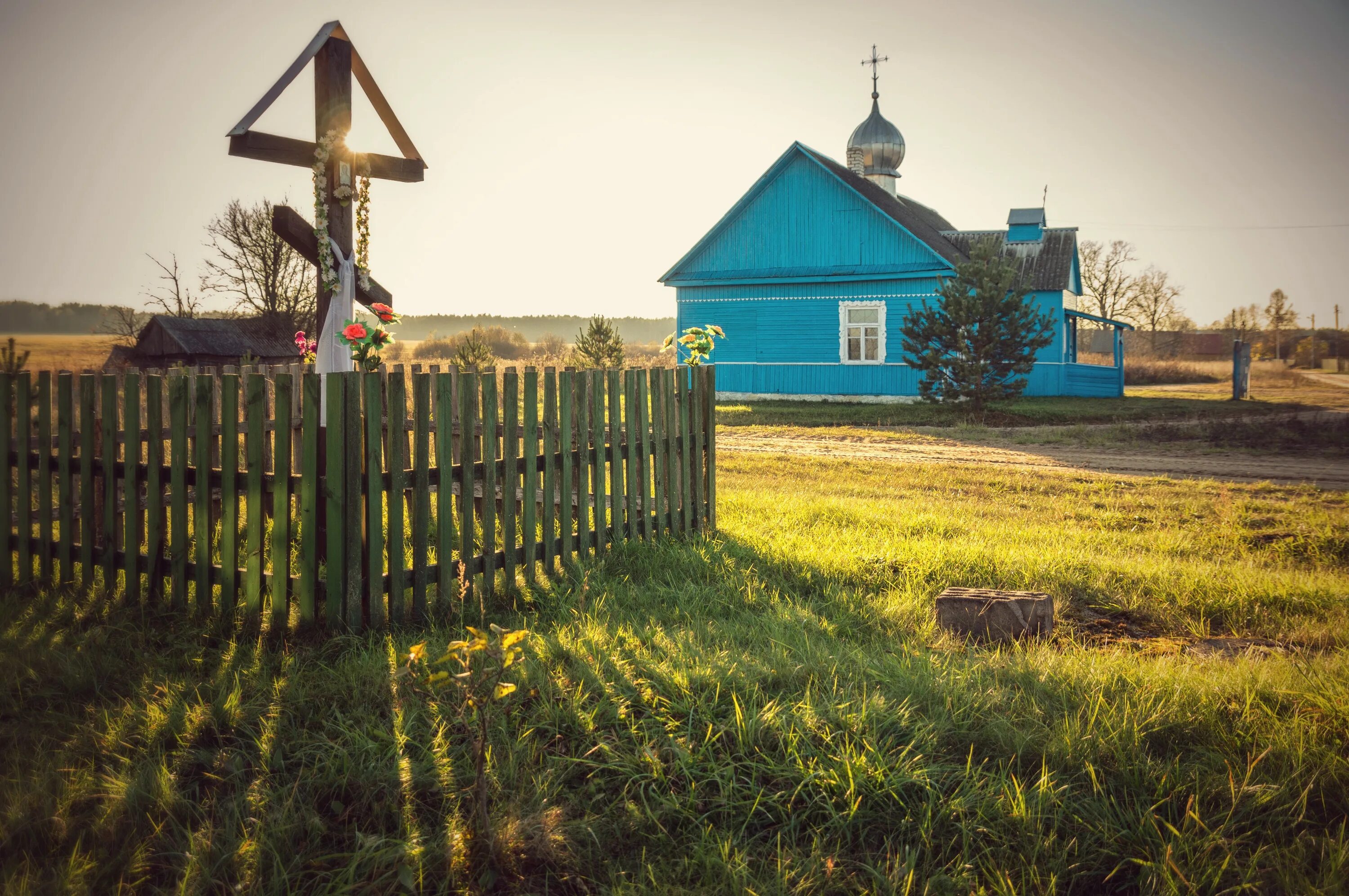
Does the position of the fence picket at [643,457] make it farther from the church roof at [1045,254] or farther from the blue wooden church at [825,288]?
the church roof at [1045,254]

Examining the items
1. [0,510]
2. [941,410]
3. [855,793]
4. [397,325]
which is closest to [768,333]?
[941,410]

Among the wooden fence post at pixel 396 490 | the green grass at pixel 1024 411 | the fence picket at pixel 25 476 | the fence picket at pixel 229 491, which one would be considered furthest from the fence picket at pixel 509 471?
the green grass at pixel 1024 411

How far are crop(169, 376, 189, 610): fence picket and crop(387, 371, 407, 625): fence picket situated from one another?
3.60 feet

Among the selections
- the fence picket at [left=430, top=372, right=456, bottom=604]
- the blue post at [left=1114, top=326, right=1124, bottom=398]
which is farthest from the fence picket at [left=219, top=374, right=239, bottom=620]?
the blue post at [left=1114, top=326, right=1124, bottom=398]

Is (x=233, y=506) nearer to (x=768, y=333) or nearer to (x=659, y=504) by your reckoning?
(x=659, y=504)

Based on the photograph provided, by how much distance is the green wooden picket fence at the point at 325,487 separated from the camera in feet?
13.1

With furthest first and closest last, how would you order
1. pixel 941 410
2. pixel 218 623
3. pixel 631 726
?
1. pixel 941 410
2. pixel 218 623
3. pixel 631 726

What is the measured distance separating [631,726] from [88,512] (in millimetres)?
3572

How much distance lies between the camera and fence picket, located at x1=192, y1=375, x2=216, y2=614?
422cm

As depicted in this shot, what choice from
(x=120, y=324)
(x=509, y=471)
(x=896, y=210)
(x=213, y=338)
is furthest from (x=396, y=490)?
(x=120, y=324)

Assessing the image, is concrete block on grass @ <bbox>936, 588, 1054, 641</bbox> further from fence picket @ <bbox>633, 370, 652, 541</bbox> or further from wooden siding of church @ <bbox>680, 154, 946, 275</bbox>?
wooden siding of church @ <bbox>680, 154, 946, 275</bbox>

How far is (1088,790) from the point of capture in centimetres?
271

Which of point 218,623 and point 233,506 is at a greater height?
point 233,506

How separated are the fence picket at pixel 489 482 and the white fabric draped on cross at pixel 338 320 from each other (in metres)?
1.70
